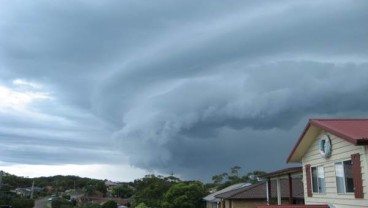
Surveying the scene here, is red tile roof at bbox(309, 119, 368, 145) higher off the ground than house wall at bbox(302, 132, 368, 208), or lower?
higher

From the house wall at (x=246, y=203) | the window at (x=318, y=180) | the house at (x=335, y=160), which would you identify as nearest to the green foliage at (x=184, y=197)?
the house wall at (x=246, y=203)

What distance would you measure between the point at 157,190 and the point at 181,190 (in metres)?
11.7

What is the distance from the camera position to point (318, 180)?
63.0 ft

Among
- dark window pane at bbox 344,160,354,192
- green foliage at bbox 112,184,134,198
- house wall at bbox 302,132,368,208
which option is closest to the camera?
house wall at bbox 302,132,368,208

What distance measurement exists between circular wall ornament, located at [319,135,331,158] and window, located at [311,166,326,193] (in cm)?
84

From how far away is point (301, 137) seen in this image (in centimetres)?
1953

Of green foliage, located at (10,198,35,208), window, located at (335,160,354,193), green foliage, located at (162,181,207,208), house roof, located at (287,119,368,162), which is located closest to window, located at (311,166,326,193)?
house roof, located at (287,119,368,162)

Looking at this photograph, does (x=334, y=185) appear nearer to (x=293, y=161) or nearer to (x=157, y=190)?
(x=293, y=161)

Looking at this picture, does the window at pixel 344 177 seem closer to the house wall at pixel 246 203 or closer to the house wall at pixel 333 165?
the house wall at pixel 333 165

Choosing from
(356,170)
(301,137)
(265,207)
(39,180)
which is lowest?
(265,207)

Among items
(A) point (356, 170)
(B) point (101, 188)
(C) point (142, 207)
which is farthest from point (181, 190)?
(B) point (101, 188)

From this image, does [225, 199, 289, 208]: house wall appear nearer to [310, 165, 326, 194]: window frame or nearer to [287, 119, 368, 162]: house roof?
[287, 119, 368, 162]: house roof

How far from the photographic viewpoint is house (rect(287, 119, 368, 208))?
48.6ft

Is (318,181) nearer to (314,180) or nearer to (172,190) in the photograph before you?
(314,180)
